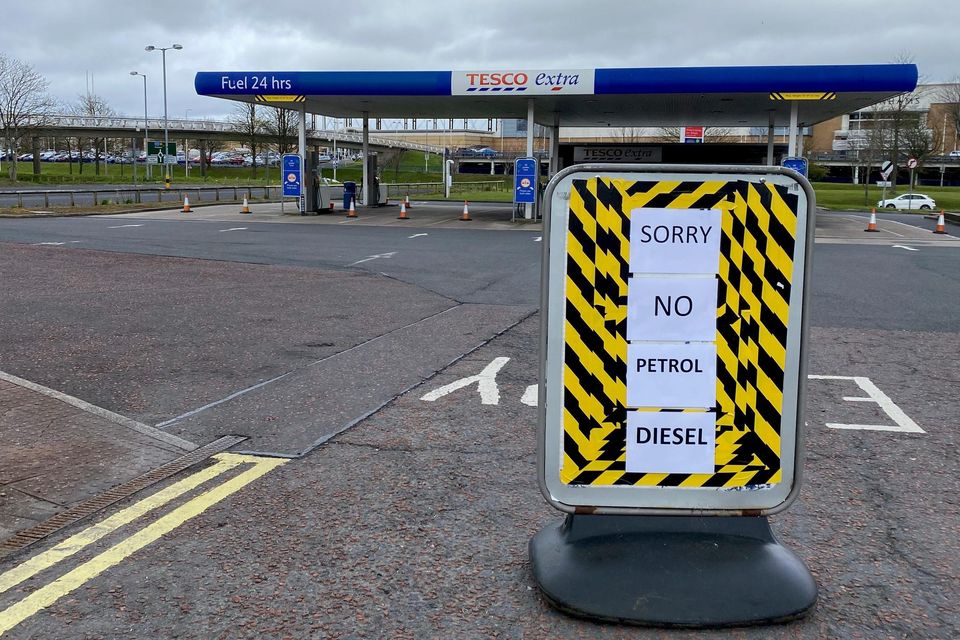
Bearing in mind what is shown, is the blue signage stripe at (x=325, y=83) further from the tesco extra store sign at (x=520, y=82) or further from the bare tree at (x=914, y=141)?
the bare tree at (x=914, y=141)

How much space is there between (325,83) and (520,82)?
20.0 ft

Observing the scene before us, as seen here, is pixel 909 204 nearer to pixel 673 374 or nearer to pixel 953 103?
pixel 953 103

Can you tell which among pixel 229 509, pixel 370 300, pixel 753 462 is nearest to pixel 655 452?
pixel 753 462

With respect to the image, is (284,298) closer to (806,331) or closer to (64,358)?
(64,358)

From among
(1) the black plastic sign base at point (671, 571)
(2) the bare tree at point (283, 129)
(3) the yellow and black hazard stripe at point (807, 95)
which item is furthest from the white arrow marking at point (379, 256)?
Result: (2) the bare tree at point (283, 129)

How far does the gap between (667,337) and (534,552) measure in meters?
1.06

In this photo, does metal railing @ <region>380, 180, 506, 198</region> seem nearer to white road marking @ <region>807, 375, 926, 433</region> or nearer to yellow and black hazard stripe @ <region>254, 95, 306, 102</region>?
yellow and black hazard stripe @ <region>254, 95, 306, 102</region>

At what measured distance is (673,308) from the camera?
11.4ft

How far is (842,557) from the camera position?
3.84 meters

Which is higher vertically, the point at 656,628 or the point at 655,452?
the point at 655,452

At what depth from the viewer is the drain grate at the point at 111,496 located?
396 centimetres

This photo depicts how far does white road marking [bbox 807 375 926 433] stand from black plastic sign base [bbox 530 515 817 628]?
2364 mm

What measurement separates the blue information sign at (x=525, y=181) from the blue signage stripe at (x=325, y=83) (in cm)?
324

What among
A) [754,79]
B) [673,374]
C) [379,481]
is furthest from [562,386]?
[754,79]
